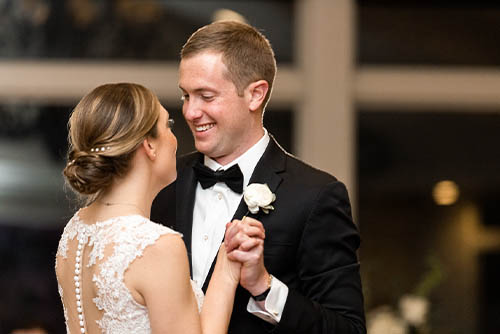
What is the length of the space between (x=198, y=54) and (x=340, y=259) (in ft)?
2.45

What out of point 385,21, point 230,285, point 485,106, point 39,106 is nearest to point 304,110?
point 385,21

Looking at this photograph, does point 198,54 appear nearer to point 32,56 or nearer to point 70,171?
point 70,171

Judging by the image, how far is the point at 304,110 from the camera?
207 inches

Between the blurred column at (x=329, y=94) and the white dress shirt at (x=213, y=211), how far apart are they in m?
2.35

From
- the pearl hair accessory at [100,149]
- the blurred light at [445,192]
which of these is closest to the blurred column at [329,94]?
the blurred light at [445,192]

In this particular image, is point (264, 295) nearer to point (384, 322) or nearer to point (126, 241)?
point (126, 241)

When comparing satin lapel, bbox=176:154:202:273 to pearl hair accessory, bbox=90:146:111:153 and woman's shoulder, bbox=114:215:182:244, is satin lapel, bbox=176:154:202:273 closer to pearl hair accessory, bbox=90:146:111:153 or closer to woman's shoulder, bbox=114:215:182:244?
woman's shoulder, bbox=114:215:182:244

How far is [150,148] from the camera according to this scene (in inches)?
94.9

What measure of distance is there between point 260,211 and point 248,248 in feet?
0.97

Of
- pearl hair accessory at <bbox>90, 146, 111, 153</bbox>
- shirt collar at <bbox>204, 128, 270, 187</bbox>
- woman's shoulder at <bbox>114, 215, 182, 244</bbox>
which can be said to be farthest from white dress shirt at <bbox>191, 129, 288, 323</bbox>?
pearl hair accessory at <bbox>90, 146, 111, 153</bbox>

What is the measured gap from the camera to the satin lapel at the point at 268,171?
2684 millimetres

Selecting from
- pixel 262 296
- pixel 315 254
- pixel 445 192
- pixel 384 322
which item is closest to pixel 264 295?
pixel 262 296

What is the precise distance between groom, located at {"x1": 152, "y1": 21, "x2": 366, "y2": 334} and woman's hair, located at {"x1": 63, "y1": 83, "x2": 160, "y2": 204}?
352mm

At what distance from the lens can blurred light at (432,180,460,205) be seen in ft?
17.4
